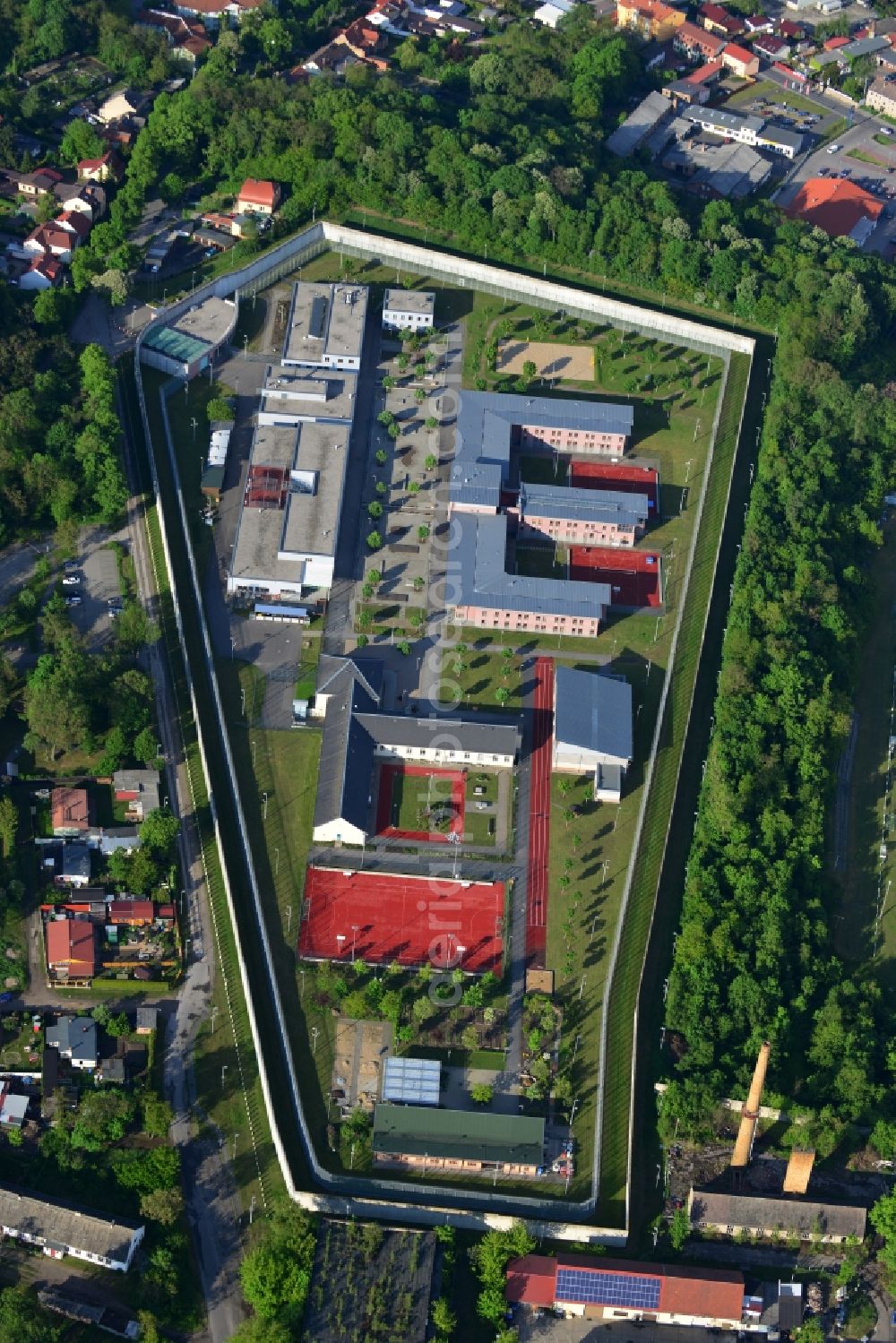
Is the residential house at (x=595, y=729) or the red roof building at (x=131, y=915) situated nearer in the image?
the red roof building at (x=131, y=915)

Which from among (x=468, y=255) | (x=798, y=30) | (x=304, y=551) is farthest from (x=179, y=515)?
(x=798, y=30)

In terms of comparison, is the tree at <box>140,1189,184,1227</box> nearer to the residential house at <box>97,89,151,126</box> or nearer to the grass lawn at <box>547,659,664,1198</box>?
the grass lawn at <box>547,659,664,1198</box>

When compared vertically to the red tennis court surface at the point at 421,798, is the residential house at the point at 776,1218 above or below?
below

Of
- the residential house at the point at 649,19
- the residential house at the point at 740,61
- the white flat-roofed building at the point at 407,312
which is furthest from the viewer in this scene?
the residential house at the point at 649,19

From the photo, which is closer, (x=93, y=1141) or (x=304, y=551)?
(x=93, y=1141)

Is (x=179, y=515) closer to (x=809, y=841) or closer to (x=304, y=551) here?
(x=304, y=551)

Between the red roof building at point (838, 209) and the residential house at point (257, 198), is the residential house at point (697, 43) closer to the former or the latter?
the red roof building at point (838, 209)

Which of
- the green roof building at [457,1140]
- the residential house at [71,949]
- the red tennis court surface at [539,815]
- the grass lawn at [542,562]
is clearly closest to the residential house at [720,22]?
the grass lawn at [542,562]
